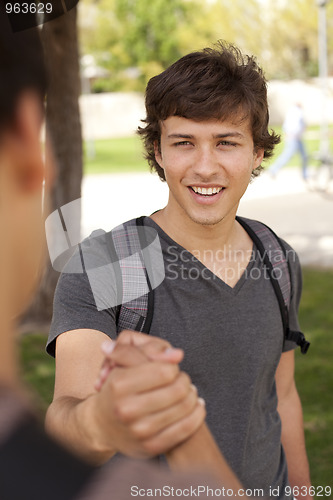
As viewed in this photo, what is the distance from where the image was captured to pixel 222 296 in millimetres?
1941

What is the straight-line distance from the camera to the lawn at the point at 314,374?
4.06m

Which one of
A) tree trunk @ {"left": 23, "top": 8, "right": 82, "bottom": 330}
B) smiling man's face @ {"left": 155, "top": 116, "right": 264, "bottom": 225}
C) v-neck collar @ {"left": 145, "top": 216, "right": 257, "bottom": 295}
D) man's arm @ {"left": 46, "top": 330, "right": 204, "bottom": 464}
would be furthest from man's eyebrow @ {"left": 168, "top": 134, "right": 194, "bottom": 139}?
tree trunk @ {"left": 23, "top": 8, "right": 82, "bottom": 330}

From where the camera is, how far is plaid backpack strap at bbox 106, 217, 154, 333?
1.73 meters

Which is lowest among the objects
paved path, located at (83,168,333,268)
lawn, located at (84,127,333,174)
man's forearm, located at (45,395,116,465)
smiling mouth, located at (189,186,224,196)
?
lawn, located at (84,127,333,174)

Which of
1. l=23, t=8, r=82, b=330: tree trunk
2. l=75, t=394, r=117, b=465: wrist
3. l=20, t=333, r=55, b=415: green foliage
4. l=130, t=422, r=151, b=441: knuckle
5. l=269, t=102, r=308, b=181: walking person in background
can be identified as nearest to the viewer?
l=130, t=422, r=151, b=441: knuckle

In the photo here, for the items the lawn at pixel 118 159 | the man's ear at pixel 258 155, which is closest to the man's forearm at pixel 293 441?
the man's ear at pixel 258 155

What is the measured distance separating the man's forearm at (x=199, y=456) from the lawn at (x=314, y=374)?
3.13m

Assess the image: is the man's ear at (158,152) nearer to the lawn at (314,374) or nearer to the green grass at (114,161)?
the lawn at (314,374)

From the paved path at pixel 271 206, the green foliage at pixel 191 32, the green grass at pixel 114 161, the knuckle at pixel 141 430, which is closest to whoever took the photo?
the knuckle at pixel 141 430

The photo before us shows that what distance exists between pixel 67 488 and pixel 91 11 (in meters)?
39.6

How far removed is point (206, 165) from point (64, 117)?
159 inches

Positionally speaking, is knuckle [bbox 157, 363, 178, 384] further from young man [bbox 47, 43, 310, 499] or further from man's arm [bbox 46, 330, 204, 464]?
young man [bbox 47, 43, 310, 499]

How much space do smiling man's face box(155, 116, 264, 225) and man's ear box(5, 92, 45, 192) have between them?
4.11ft

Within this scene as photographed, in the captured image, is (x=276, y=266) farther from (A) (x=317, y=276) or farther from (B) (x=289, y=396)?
(A) (x=317, y=276)
